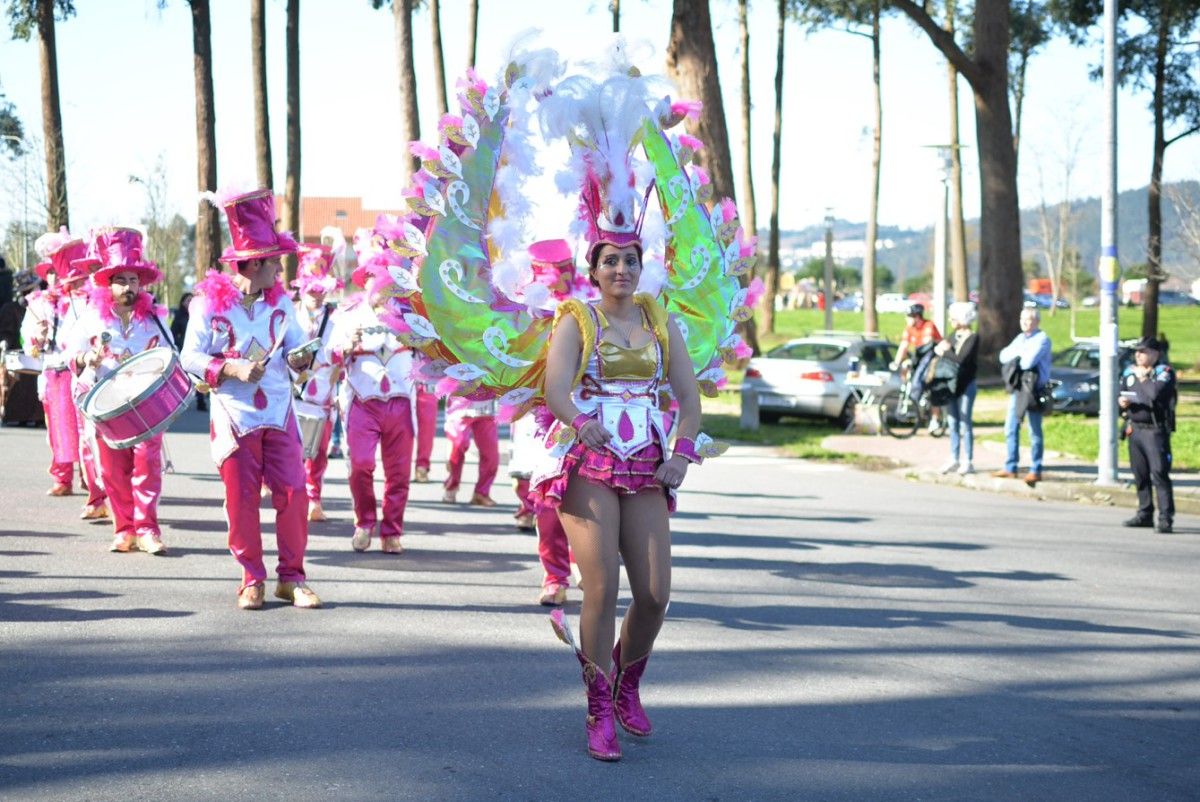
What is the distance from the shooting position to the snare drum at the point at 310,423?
11.4 metres

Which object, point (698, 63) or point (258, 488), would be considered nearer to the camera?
point (258, 488)

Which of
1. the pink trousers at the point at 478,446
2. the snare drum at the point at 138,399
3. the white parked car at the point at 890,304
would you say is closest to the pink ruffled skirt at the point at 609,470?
the snare drum at the point at 138,399

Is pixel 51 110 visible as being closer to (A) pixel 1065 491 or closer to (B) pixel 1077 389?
(B) pixel 1077 389

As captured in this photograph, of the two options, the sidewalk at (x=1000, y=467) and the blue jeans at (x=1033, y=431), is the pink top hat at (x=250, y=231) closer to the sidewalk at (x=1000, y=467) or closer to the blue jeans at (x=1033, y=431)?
the sidewalk at (x=1000, y=467)

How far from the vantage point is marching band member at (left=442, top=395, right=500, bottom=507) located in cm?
1302

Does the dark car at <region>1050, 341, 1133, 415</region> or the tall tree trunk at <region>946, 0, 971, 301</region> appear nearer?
the dark car at <region>1050, 341, 1133, 415</region>

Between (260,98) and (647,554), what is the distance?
2917 centimetres

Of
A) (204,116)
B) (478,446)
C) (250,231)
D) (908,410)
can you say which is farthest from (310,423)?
(204,116)

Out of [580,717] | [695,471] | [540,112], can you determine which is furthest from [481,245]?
[695,471]

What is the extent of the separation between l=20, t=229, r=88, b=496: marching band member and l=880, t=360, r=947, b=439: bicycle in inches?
486

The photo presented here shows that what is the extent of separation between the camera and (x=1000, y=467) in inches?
742

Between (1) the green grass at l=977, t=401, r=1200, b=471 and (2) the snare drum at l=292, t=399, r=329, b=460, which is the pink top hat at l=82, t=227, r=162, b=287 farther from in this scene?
(1) the green grass at l=977, t=401, r=1200, b=471

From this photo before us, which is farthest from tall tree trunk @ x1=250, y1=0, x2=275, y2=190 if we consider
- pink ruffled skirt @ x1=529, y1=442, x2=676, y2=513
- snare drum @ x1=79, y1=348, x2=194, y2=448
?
pink ruffled skirt @ x1=529, y1=442, x2=676, y2=513

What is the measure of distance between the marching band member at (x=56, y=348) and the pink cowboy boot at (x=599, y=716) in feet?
26.6
